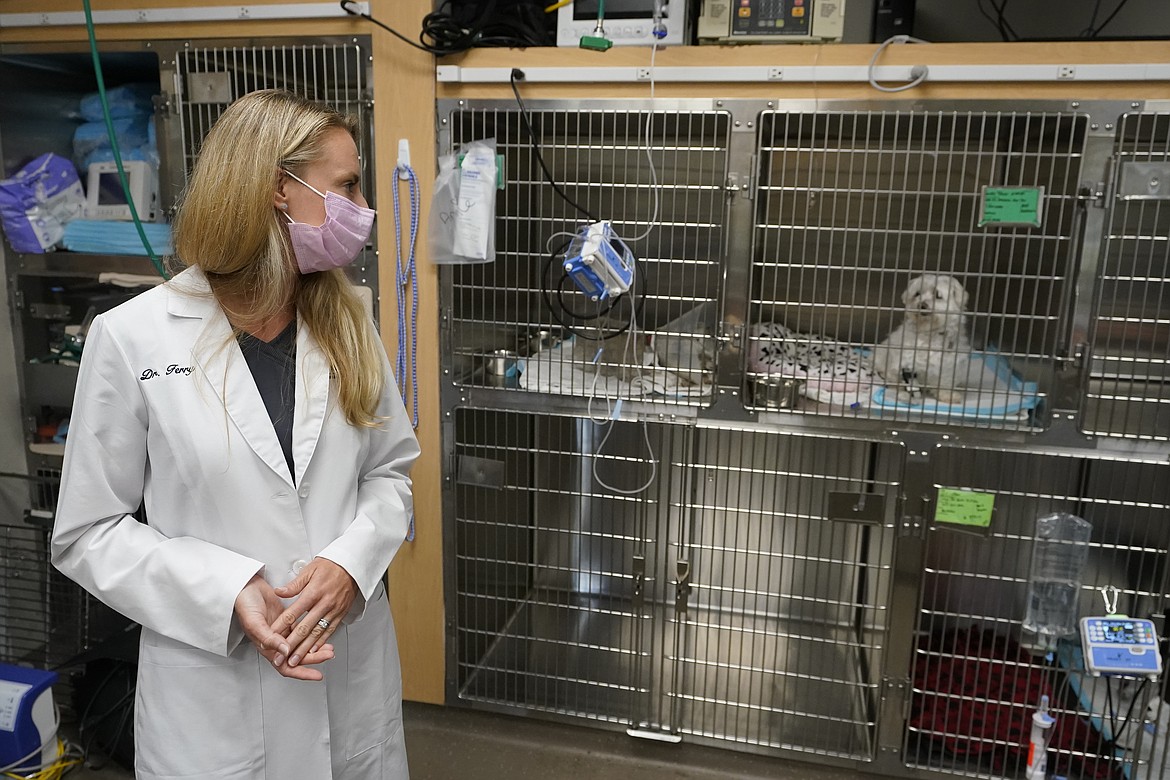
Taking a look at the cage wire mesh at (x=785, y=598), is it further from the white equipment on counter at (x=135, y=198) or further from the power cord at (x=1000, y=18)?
the white equipment on counter at (x=135, y=198)

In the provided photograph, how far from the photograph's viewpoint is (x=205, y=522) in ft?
4.19

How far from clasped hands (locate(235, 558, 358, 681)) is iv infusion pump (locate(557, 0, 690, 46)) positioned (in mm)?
1442

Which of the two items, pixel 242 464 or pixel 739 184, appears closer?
pixel 242 464

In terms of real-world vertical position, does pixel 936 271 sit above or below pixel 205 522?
above

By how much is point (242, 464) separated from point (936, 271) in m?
1.68

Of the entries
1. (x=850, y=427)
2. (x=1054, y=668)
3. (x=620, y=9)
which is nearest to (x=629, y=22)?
(x=620, y=9)

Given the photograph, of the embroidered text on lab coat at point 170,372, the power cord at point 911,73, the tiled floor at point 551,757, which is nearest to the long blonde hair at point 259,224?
the embroidered text on lab coat at point 170,372

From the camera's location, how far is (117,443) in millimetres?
1219

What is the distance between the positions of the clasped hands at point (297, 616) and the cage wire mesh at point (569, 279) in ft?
3.27

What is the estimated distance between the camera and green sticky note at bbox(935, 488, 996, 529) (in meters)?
2.02

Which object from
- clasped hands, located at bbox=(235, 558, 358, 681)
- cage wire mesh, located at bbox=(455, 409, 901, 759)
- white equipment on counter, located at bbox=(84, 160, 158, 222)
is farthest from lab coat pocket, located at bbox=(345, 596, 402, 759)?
white equipment on counter, located at bbox=(84, 160, 158, 222)

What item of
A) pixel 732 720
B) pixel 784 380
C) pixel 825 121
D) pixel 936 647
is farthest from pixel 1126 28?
pixel 732 720

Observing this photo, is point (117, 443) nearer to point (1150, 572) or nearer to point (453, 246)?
point (453, 246)

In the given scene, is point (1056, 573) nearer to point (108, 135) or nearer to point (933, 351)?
point (933, 351)
